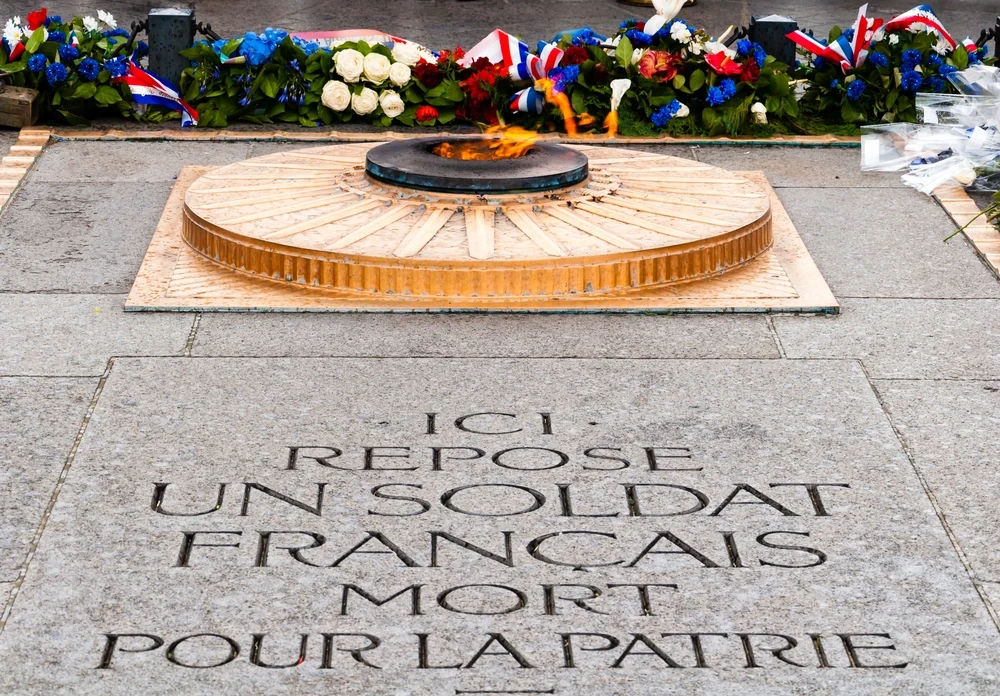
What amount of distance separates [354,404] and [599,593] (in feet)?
4.58

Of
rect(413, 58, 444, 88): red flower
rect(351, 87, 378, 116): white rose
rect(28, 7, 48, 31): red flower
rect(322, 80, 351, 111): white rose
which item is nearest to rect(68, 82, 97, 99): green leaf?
rect(28, 7, 48, 31): red flower

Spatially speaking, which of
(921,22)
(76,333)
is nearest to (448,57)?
(921,22)

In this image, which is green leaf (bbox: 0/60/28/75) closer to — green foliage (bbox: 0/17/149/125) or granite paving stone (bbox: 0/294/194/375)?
green foliage (bbox: 0/17/149/125)

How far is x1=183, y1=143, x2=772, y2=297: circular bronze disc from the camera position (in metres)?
5.82

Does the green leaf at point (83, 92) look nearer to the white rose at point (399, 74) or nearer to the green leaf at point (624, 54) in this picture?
the white rose at point (399, 74)

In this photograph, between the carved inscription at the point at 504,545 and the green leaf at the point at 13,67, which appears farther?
the green leaf at the point at 13,67

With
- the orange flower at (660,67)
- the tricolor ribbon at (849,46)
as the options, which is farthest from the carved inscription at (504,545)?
the tricolor ribbon at (849,46)

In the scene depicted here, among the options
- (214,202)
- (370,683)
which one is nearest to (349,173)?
(214,202)

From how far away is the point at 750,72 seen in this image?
28.5 feet

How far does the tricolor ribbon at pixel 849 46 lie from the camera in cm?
890

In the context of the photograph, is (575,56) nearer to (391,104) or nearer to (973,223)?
(391,104)

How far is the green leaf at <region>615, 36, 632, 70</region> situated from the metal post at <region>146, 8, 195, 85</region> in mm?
2524

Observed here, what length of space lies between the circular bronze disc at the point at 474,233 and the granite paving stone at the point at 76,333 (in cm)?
58

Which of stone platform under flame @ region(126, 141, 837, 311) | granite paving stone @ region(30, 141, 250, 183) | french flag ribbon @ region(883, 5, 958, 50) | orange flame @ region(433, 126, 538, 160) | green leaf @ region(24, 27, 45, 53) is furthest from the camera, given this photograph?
french flag ribbon @ region(883, 5, 958, 50)
